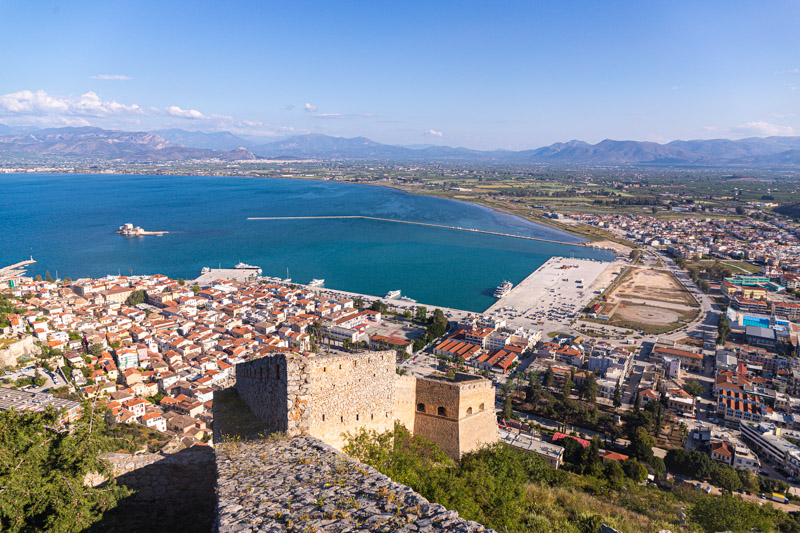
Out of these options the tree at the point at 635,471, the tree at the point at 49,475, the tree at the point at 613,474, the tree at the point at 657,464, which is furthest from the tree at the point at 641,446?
the tree at the point at 49,475

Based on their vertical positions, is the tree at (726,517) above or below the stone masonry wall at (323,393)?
below

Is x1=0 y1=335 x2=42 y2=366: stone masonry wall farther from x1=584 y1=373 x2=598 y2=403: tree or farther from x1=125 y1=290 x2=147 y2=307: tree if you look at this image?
x1=584 y1=373 x2=598 y2=403: tree

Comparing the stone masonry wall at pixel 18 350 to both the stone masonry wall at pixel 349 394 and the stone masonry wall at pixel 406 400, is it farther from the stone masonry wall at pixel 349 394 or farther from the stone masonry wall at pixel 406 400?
the stone masonry wall at pixel 349 394

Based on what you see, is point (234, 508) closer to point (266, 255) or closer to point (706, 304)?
point (706, 304)

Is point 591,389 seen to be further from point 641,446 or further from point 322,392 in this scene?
point 322,392

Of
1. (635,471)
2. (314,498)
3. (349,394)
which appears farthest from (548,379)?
(314,498)

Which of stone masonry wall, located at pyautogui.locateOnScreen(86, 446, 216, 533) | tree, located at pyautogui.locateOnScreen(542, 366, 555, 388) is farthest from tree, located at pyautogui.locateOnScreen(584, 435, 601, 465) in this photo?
stone masonry wall, located at pyautogui.locateOnScreen(86, 446, 216, 533)

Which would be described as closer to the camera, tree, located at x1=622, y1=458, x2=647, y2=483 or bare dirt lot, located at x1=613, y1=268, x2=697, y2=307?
tree, located at x1=622, y1=458, x2=647, y2=483
